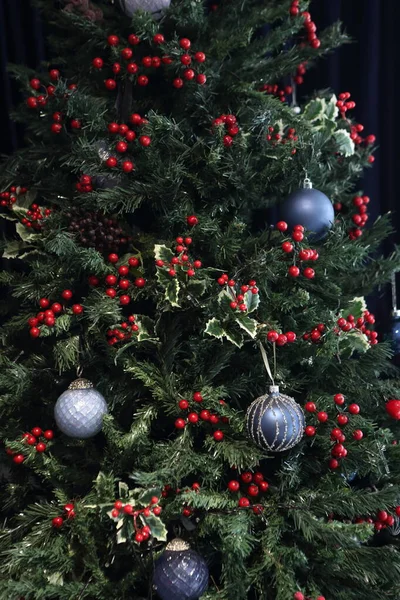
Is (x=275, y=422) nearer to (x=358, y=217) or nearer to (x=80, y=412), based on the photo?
(x=80, y=412)

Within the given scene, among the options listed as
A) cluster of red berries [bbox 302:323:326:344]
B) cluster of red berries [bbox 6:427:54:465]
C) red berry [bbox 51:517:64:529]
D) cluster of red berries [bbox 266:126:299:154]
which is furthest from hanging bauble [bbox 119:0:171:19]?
red berry [bbox 51:517:64:529]

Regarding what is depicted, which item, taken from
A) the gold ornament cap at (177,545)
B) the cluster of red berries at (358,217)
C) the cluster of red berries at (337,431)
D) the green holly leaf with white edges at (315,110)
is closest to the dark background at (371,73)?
the cluster of red berries at (358,217)

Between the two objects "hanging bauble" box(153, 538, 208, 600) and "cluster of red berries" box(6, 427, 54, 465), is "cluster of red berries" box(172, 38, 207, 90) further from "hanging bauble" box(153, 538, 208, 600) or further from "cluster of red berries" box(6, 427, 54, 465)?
"hanging bauble" box(153, 538, 208, 600)

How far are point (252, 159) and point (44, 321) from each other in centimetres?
41

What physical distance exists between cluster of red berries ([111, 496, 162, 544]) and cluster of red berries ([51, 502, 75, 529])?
0.15 meters

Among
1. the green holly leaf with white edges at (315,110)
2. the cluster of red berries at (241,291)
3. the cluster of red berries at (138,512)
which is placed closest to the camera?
the cluster of red berries at (138,512)

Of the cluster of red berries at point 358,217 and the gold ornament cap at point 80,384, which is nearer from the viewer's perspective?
the gold ornament cap at point 80,384

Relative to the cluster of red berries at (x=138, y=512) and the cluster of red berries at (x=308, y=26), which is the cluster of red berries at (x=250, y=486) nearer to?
the cluster of red berries at (x=138, y=512)

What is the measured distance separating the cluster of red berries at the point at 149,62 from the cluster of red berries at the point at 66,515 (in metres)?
0.66

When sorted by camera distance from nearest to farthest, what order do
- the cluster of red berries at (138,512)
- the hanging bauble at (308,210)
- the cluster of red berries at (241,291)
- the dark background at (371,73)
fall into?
the cluster of red berries at (138,512) → the cluster of red berries at (241,291) → the hanging bauble at (308,210) → the dark background at (371,73)

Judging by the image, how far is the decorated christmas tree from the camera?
31.5 inches

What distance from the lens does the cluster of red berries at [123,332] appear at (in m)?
0.86

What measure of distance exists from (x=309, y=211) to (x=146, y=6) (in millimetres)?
415

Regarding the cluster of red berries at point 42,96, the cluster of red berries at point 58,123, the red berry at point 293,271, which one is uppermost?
the cluster of red berries at point 42,96
